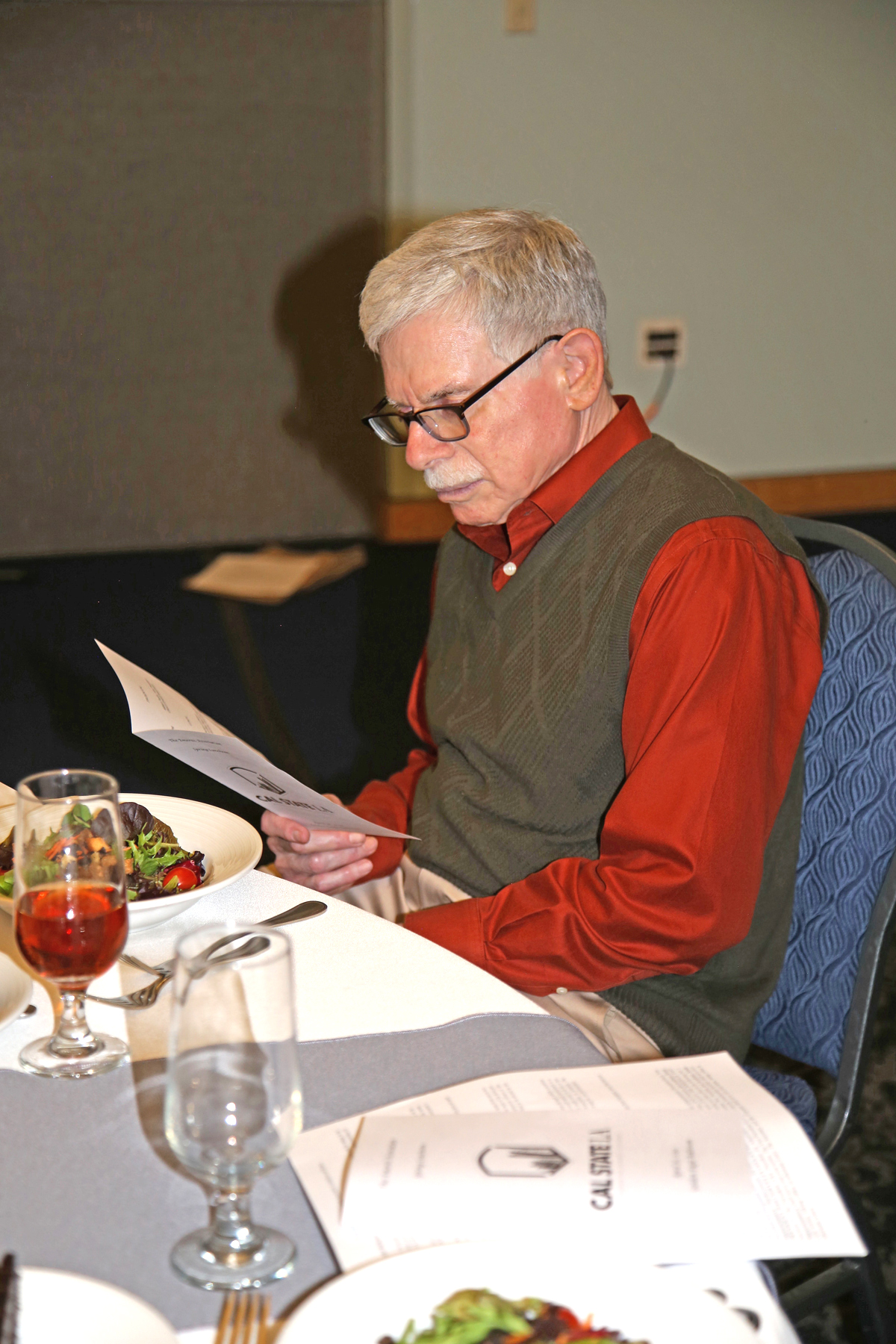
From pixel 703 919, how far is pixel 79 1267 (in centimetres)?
70

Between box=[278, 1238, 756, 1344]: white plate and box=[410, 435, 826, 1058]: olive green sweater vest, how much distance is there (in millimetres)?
703

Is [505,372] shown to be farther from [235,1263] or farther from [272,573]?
[272,573]

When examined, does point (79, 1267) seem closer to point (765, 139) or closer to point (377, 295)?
point (377, 295)

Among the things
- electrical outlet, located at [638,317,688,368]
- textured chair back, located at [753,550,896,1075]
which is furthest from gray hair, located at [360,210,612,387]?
electrical outlet, located at [638,317,688,368]

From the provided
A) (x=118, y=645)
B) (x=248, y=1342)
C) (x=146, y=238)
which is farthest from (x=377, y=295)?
(x=146, y=238)

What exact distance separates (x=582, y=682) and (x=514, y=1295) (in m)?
0.79

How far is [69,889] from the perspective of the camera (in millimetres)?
782

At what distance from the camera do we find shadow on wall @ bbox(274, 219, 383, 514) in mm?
5281

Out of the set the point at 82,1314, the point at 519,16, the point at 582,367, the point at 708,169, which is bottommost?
the point at 82,1314

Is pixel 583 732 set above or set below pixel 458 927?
above

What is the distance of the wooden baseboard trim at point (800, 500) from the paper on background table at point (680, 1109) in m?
4.57

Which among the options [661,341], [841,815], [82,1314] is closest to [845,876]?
[841,815]

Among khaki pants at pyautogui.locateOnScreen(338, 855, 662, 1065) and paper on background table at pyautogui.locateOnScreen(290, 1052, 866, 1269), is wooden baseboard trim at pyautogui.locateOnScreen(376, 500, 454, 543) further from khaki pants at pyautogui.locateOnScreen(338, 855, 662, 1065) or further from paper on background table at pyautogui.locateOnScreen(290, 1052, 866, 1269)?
paper on background table at pyautogui.locateOnScreen(290, 1052, 866, 1269)

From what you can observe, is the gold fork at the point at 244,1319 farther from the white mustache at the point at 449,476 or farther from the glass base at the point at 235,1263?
the white mustache at the point at 449,476
